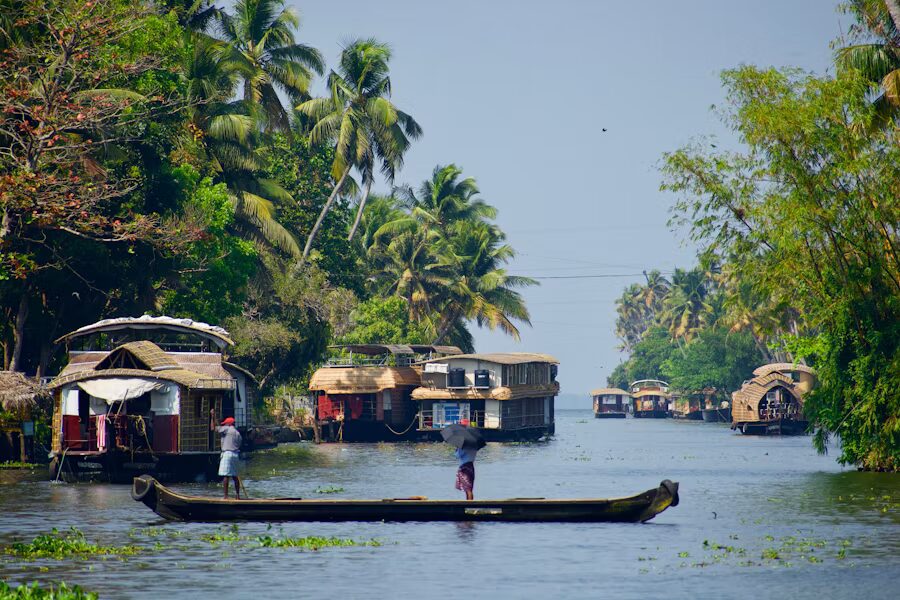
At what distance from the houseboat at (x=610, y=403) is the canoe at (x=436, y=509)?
426ft

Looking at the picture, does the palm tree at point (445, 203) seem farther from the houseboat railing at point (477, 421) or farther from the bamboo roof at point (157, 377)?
the bamboo roof at point (157, 377)

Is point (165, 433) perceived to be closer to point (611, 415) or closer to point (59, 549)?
point (59, 549)

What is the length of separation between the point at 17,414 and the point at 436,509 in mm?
21586

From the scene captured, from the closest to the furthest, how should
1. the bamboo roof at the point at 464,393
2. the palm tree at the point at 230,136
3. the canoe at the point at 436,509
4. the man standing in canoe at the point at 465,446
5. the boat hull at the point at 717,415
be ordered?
1. the canoe at the point at 436,509
2. the man standing in canoe at the point at 465,446
3. the palm tree at the point at 230,136
4. the bamboo roof at the point at 464,393
5. the boat hull at the point at 717,415

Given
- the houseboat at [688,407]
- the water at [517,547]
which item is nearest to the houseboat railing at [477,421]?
the water at [517,547]

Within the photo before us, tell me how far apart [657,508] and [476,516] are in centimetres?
339

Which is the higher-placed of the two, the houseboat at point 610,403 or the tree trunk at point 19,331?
the tree trunk at point 19,331

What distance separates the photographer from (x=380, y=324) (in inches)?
3044

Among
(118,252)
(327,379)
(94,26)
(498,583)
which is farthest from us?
(327,379)

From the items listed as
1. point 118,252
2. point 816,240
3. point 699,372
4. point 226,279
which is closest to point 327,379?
point 226,279

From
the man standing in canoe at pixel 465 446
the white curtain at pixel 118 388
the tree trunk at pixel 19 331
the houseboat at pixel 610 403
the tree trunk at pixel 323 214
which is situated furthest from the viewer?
the houseboat at pixel 610 403

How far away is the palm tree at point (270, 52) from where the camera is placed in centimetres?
6369

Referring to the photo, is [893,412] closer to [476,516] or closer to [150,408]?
[476,516]

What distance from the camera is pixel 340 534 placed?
81.8ft
